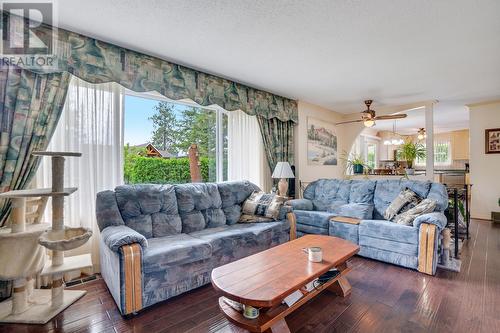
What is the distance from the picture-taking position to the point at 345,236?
3.30m

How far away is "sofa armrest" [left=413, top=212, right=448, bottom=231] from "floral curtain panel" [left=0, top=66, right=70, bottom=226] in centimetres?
381

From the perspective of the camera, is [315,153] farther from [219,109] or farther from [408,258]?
[408,258]

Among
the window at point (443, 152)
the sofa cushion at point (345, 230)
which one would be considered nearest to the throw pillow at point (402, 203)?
the sofa cushion at point (345, 230)

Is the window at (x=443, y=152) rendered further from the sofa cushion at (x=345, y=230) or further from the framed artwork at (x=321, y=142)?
the sofa cushion at (x=345, y=230)

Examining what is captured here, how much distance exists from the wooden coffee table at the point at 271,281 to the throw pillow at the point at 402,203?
131cm

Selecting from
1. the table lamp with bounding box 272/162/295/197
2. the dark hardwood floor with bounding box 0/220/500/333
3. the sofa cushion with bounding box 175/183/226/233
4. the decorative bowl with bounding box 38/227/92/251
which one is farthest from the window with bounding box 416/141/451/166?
the decorative bowl with bounding box 38/227/92/251

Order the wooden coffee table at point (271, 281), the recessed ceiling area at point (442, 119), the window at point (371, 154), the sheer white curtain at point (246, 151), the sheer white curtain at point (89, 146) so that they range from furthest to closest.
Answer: the window at point (371, 154) → the recessed ceiling area at point (442, 119) → the sheer white curtain at point (246, 151) → the sheer white curtain at point (89, 146) → the wooden coffee table at point (271, 281)

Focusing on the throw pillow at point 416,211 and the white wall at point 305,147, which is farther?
the white wall at point 305,147

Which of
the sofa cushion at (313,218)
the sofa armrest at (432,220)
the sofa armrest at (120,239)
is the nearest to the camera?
the sofa armrest at (120,239)

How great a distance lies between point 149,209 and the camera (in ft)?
8.77

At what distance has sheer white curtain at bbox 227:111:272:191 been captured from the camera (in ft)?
13.3

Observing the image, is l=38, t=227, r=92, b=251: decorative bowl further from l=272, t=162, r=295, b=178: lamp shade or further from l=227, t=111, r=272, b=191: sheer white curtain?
l=272, t=162, r=295, b=178: lamp shade

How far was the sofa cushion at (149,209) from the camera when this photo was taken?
256 centimetres

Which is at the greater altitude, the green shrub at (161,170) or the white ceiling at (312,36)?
the white ceiling at (312,36)
